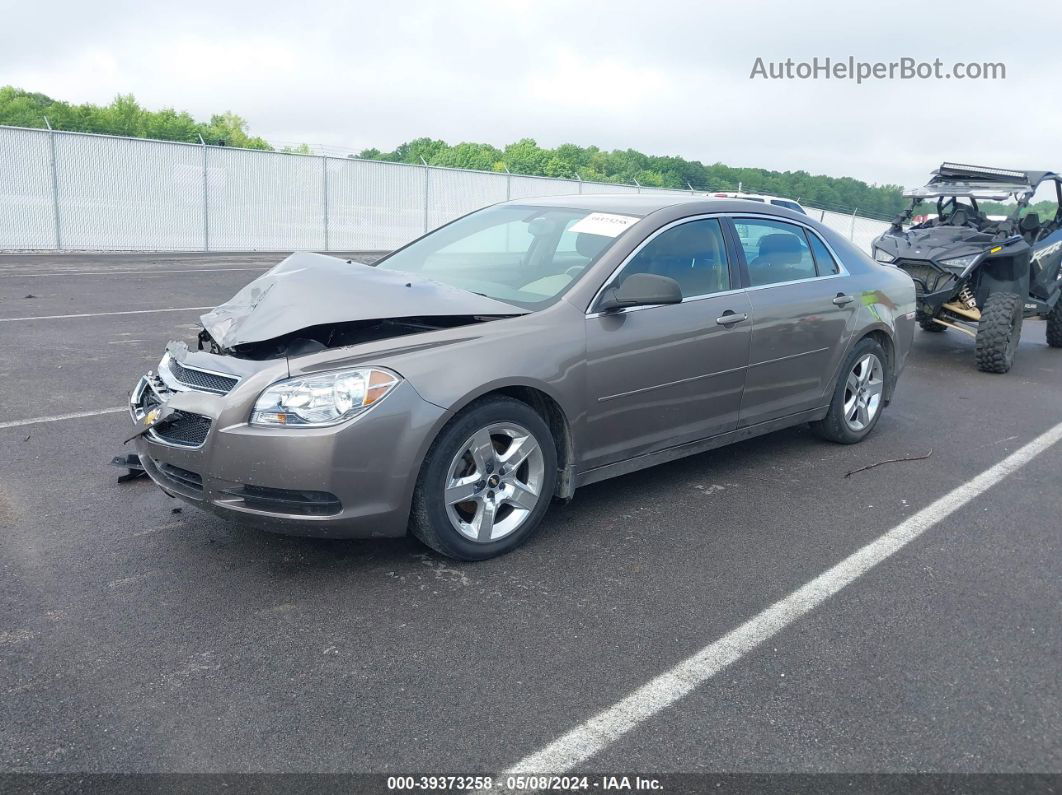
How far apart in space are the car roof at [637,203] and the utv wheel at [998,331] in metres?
4.51

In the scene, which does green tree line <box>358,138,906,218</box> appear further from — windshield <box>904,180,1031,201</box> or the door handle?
the door handle

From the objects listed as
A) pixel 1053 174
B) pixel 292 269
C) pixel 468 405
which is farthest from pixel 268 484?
pixel 1053 174

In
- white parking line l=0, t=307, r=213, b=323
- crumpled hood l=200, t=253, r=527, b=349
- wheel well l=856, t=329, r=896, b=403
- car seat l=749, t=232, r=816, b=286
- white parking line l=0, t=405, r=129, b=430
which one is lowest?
white parking line l=0, t=405, r=129, b=430

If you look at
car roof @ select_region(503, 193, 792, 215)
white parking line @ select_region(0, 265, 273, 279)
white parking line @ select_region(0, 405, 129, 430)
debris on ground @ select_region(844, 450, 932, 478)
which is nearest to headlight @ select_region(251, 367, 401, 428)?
car roof @ select_region(503, 193, 792, 215)

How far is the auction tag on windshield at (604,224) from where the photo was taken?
4.76 meters

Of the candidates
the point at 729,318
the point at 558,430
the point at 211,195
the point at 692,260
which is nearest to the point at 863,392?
the point at 729,318

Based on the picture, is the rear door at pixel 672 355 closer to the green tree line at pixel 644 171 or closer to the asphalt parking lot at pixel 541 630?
the asphalt parking lot at pixel 541 630

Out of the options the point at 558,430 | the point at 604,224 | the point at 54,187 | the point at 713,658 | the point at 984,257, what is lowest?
the point at 713,658

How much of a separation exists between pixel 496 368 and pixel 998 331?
22.6 feet

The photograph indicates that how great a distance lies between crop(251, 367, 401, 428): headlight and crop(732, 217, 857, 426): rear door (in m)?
2.40

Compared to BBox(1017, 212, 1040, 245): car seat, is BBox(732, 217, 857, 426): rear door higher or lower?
lower

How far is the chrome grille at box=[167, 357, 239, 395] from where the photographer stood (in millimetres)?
3735

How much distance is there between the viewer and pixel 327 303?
400 centimetres

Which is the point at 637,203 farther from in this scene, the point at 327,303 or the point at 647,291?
the point at 327,303
